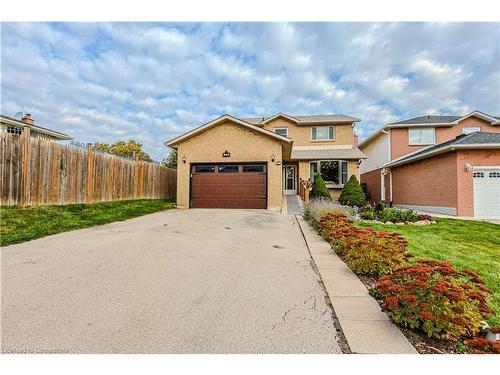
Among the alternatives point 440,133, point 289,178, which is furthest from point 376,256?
point 440,133

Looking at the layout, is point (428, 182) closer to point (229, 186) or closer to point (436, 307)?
point (229, 186)

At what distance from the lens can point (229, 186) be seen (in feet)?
46.4

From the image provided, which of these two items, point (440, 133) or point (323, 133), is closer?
point (440, 133)

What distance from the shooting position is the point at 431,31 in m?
4.30

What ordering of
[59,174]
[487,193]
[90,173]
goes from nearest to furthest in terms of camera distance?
[59,174] < [90,173] < [487,193]

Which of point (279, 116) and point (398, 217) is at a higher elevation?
point (279, 116)

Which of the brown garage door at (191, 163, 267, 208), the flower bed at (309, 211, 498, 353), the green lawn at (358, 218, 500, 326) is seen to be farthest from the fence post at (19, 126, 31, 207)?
the green lawn at (358, 218, 500, 326)

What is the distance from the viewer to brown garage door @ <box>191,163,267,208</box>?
45.5 ft

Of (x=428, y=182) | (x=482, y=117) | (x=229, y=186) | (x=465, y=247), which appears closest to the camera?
(x=465, y=247)

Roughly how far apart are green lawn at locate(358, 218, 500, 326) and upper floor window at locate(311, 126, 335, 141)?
493 inches

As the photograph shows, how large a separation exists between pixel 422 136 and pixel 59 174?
22.8 m

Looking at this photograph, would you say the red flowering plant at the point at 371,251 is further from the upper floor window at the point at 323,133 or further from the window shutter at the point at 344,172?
the upper floor window at the point at 323,133
